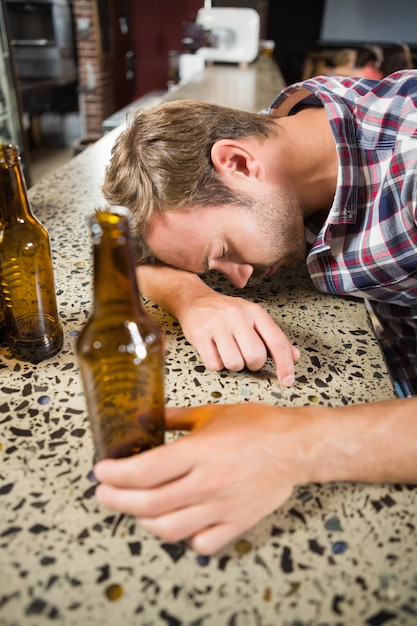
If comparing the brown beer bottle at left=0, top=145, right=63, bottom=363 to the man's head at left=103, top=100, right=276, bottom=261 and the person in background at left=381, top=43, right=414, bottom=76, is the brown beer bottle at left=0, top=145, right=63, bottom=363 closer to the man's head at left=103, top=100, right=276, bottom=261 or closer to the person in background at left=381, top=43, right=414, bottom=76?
the man's head at left=103, top=100, right=276, bottom=261

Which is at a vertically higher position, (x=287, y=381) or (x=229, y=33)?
(x=229, y=33)

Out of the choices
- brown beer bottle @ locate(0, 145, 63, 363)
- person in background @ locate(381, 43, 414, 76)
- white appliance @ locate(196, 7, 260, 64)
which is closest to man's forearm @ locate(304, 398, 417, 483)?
brown beer bottle @ locate(0, 145, 63, 363)

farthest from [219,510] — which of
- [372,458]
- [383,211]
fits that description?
[383,211]

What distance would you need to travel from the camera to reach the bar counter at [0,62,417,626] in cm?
38

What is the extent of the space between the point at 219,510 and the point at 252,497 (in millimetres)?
35

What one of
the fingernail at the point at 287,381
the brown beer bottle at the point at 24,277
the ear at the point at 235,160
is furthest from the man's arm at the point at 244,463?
the ear at the point at 235,160

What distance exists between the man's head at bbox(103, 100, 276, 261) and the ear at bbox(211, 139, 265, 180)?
2 centimetres

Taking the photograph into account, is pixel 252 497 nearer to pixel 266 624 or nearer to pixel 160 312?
pixel 266 624

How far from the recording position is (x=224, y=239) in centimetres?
89

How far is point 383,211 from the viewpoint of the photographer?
886 mm

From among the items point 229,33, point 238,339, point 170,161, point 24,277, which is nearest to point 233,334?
point 238,339

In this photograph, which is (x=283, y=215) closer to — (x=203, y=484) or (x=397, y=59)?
(x=203, y=484)

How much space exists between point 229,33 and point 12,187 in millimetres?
3225

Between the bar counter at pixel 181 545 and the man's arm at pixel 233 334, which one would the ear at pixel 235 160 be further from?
the bar counter at pixel 181 545
